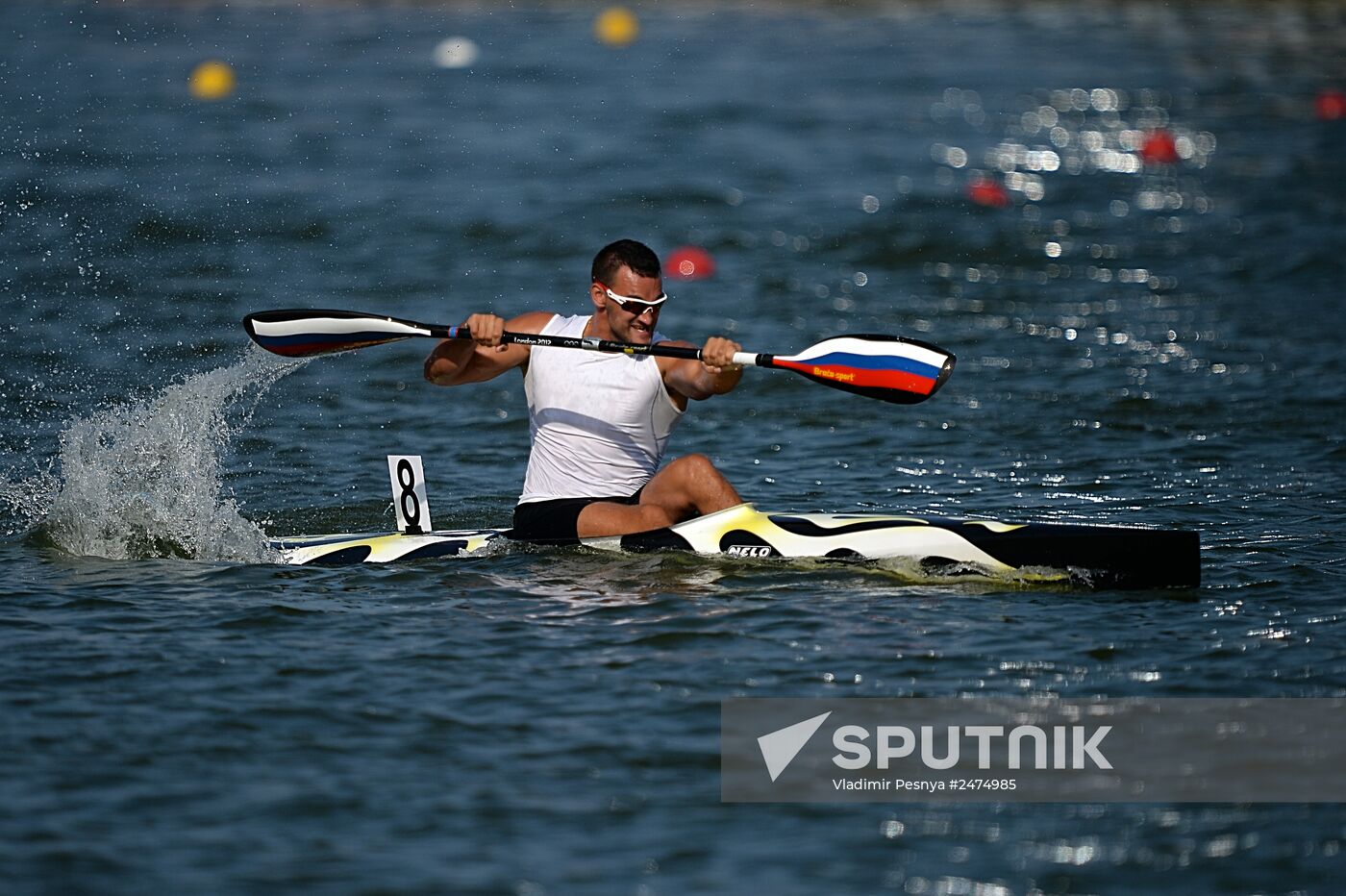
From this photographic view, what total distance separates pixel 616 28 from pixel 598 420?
23.8 metres

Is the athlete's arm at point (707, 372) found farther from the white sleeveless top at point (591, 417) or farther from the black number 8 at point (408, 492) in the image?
the black number 8 at point (408, 492)

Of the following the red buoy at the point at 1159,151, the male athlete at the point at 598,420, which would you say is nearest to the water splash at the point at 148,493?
the male athlete at the point at 598,420

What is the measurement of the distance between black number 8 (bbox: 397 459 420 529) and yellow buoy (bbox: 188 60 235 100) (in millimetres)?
17150

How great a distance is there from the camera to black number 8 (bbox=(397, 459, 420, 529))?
26.1 ft

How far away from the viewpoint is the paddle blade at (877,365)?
757cm

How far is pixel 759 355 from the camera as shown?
288 inches

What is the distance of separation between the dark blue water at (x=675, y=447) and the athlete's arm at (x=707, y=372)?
2.76 ft

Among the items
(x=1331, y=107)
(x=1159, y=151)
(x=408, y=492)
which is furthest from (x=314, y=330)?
(x=1331, y=107)

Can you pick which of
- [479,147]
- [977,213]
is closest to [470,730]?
[977,213]

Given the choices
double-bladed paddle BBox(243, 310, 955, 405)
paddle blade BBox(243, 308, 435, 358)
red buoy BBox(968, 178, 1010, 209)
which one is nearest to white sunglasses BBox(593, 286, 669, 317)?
double-bladed paddle BBox(243, 310, 955, 405)

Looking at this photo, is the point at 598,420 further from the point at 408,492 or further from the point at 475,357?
the point at 408,492

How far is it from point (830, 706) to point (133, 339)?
868 cm

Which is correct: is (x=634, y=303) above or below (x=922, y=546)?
above

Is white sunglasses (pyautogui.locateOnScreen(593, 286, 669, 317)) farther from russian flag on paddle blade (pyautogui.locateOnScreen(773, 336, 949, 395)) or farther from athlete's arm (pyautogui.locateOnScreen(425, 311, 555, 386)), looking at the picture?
russian flag on paddle blade (pyautogui.locateOnScreen(773, 336, 949, 395))
